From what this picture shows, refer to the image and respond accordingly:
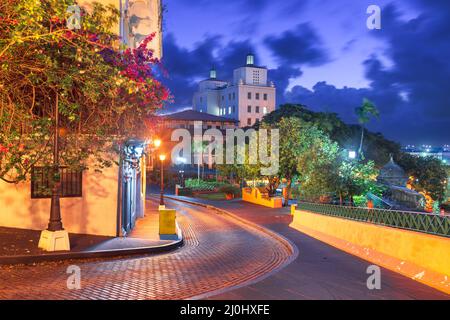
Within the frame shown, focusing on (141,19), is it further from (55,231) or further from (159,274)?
(159,274)

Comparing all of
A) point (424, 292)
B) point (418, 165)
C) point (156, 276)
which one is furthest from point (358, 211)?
point (418, 165)

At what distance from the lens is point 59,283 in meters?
10.0

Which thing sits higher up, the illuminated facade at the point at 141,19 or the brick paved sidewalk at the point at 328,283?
the illuminated facade at the point at 141,19

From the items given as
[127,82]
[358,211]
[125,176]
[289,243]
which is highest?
[127,82]

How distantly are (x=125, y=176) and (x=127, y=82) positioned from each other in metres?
7.78

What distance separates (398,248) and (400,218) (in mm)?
1162

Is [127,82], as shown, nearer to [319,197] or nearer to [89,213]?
[89,213]

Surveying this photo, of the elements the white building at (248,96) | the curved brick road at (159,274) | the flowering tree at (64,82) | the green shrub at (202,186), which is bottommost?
the curved brick road at (159,274)

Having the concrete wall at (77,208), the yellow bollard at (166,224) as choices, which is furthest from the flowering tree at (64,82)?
the yellow bollard at (166,224)

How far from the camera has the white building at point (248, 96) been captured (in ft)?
387

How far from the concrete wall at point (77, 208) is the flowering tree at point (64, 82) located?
1991 mm

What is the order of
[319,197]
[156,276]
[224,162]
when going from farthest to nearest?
[224,162] < [319,197] < [156,276]

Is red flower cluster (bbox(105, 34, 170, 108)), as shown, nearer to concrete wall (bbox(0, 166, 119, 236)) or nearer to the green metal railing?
concrete wall (bbox(0, 166, 119, 236))

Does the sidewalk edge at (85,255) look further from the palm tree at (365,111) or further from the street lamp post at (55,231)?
the palm tree at (365,111)
